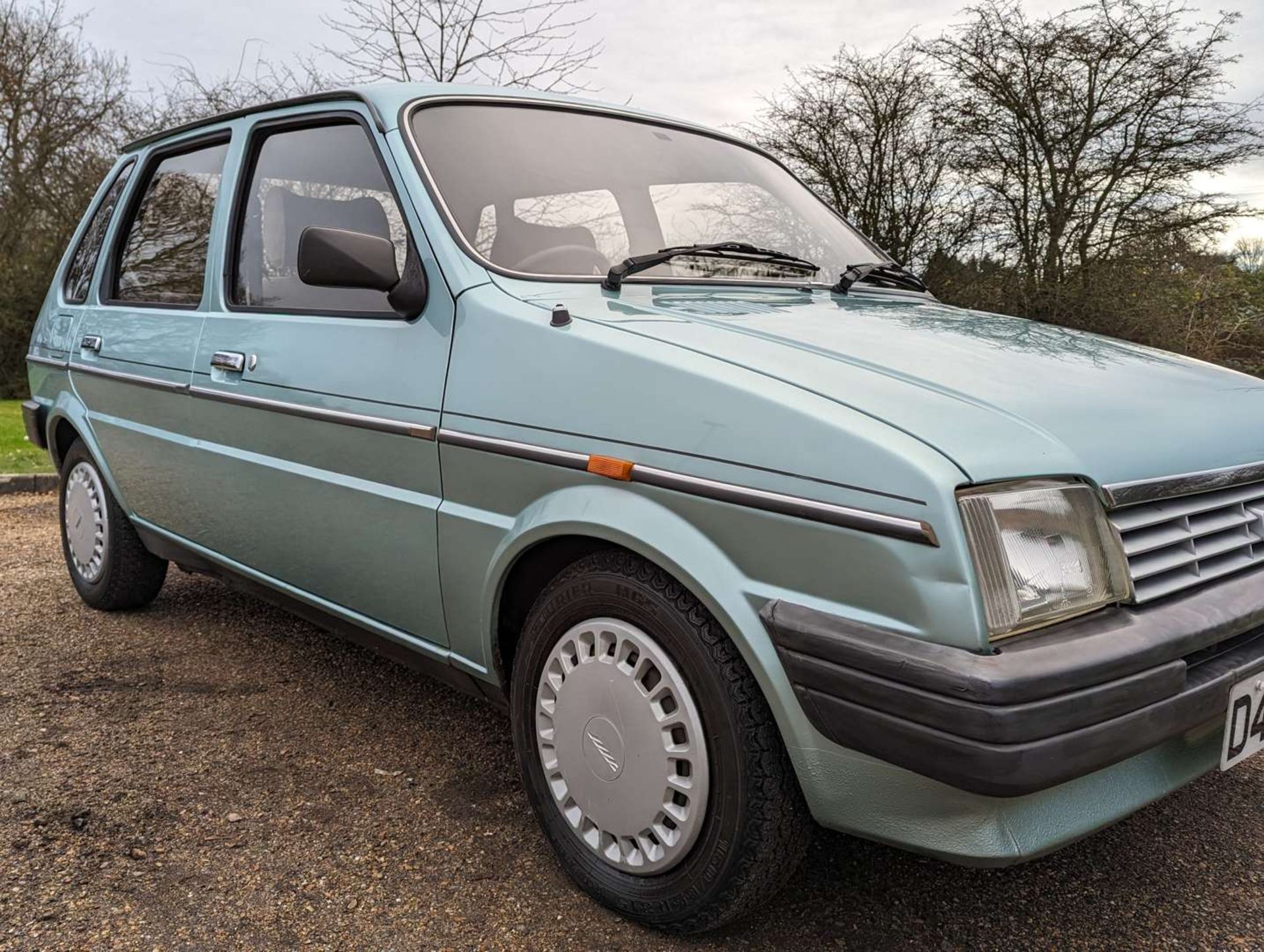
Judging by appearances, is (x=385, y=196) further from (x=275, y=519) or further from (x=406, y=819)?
(x=406, y=819)

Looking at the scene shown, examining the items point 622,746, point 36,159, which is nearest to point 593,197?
point 622,746

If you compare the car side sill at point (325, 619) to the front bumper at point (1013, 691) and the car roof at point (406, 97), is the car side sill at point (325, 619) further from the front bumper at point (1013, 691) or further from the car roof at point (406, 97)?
the car roof at point (406, 97)

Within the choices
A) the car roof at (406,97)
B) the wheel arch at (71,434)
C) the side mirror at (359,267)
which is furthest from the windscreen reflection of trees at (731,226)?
the wheel arch at (71,434)

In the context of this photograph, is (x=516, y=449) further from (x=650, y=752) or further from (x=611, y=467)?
(x=650, y=752)

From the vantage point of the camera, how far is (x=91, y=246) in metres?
4.17

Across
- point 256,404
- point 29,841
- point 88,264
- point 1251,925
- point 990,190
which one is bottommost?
point 29,841

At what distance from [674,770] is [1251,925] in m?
1.31

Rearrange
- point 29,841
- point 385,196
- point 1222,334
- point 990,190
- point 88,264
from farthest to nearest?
point 990,190 → point 1222,334 → point 88,264 → point 385,196 → point 29,841

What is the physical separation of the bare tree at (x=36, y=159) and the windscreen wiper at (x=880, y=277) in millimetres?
14426

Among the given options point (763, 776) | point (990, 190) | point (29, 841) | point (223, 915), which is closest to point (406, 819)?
point (223, 915)

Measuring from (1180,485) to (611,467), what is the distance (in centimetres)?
105

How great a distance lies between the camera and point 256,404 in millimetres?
2846

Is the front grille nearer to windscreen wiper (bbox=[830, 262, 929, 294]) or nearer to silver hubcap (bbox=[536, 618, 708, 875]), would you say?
silver hubcap (bbox=[536, 618, 708, 875])

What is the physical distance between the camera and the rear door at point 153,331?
3320mm
